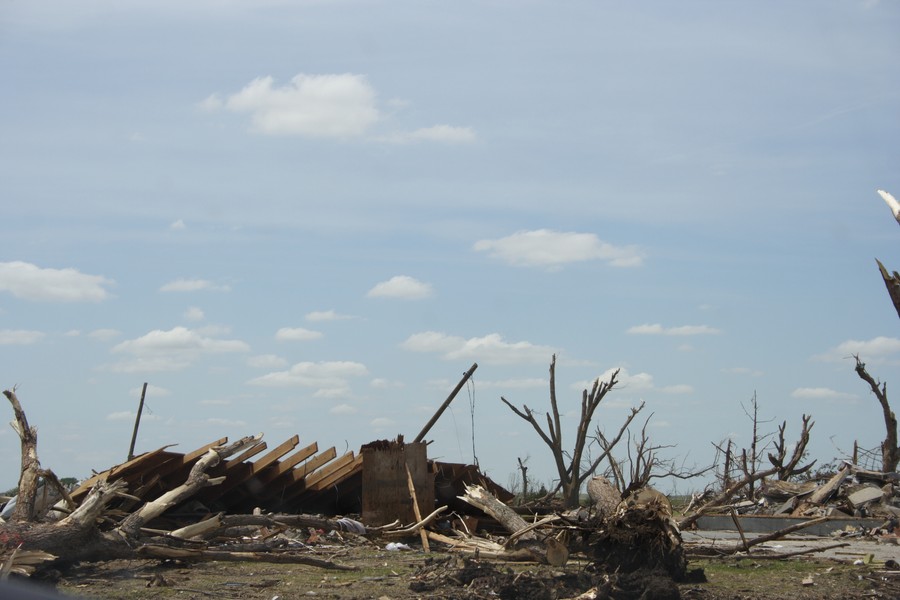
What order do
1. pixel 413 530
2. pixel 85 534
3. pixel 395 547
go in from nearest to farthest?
pixel 85 534, pixel 395 547, pixel 413 530

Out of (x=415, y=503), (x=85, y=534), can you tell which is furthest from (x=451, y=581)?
(x=415, y=503)

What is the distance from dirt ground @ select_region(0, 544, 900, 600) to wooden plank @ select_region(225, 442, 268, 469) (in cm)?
266

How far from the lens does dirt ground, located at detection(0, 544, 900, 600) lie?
7.73m

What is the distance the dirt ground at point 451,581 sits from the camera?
25.3 ft

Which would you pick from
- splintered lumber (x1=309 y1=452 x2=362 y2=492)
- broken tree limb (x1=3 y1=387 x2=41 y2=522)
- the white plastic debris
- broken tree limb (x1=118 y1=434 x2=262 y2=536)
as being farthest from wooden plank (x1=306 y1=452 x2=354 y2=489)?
broken tree limb (x1=3 y1=387 x2=41 y2=522)

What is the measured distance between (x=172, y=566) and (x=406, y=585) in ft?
9.23

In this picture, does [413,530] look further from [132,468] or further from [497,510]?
[132,468]

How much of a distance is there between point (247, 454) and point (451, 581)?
208 inches

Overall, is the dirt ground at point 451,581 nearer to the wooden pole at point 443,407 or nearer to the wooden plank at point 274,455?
the wooden plank at point 274,455

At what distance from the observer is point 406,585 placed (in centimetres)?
841

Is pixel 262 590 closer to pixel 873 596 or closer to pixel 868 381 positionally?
pixel 873 596

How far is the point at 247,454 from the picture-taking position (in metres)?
12.5

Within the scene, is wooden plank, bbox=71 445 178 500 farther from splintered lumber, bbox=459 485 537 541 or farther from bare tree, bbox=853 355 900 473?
bare tree, bbox=853 355 900 473

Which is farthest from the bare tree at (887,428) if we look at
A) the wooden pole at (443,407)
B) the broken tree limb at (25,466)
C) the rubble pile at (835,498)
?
the broken tree limb at (25,466)
